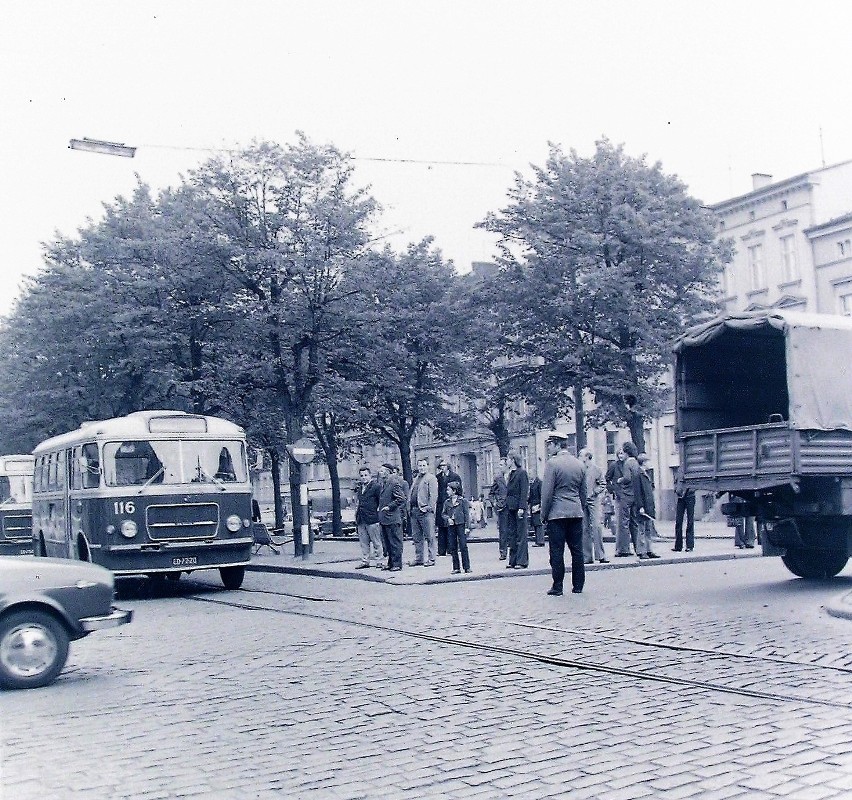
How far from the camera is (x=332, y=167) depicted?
28000 mm

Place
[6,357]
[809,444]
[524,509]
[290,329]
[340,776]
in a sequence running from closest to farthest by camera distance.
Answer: [340,776]
[809,444]
[524,509]
[290,329]
[6,357]

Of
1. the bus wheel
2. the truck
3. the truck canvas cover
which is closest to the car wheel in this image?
the truck

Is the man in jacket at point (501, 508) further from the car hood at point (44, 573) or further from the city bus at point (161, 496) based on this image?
the car hood at point (44, 573)

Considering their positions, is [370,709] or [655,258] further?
[655,258]

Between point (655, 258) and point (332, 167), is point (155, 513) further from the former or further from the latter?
point (655, 258)

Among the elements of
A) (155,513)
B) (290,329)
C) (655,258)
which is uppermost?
(655,258)

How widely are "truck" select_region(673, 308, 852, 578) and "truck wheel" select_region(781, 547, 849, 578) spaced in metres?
0.01

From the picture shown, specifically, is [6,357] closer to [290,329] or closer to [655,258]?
[290,329]

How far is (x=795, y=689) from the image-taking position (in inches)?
302

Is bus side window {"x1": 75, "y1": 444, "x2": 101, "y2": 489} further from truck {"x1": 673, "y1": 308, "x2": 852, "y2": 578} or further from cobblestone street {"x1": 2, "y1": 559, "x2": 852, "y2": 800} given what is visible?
truck {"x1": 673, "y1": 308, "x2": 852, "y2": 578}

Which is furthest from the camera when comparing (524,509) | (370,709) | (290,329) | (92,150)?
(290,329)

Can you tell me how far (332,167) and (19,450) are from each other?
17.6m

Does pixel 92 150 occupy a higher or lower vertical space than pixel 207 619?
higher

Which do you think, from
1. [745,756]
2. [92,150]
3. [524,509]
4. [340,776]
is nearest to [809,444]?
[524,509]
